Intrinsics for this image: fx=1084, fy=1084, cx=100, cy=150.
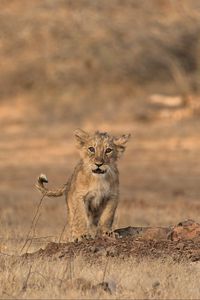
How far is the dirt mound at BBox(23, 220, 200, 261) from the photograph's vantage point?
942cm

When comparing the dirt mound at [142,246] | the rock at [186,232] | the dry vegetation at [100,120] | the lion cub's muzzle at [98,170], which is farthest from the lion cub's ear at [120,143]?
the dry vegetation at [100,120]

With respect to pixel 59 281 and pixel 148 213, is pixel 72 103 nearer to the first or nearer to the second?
pixel 148 213

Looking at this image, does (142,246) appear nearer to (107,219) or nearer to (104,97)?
(107,219)

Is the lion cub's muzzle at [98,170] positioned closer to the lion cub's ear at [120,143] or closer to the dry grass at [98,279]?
the lion cub's ear at [120,143]

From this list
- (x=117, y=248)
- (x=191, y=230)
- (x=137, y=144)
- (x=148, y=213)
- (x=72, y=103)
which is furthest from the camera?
(x=72, y=103)

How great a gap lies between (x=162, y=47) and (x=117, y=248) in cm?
2457

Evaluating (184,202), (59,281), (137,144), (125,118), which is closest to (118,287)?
(59,281)

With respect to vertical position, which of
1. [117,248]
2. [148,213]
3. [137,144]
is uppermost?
[137,144]

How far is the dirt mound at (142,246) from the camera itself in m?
9.42

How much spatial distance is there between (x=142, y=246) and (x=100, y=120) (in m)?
25.1

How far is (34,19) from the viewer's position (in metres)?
30.7

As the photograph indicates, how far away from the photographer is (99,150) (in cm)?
1059

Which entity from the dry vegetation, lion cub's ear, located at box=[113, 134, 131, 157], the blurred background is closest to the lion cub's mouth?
lion cub's ear, located at box=[113, 134, 131, 157]

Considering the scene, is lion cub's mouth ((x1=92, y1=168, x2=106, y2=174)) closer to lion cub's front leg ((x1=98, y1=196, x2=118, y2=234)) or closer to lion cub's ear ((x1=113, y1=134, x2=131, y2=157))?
lion cub's front leg ((x1=98, y1=196, x2=118, y2=234))
